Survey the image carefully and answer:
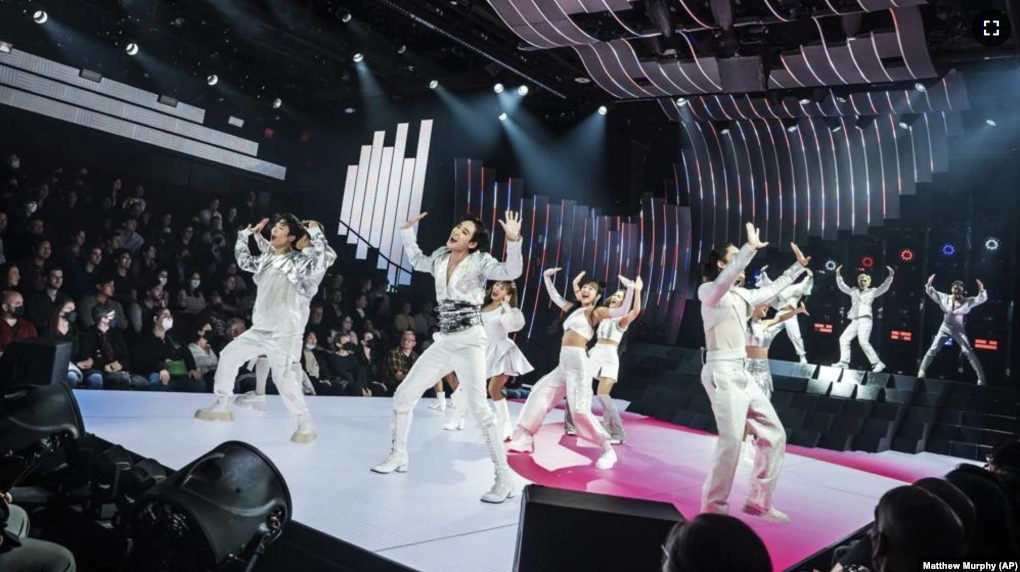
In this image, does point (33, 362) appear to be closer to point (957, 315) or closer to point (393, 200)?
point (957, 315)

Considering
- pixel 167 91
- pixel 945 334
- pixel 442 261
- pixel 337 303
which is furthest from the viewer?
pixel 167 91

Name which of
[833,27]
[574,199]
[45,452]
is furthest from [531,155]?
Answer: [45,452]

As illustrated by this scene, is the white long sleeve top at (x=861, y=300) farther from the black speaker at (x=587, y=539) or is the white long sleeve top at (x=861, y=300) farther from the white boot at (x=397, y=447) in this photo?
Answer: the black speaker at (x=587, y=539)

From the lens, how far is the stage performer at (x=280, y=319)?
18.0 ft

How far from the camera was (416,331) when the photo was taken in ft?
40.3

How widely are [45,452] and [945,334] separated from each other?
10960 mm

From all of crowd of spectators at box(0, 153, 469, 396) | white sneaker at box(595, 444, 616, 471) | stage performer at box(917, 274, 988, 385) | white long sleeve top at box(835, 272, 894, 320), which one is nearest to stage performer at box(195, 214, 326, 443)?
crowd of spectators at box(0, 153, 469, 396)

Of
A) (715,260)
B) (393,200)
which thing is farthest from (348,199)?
(715,260)

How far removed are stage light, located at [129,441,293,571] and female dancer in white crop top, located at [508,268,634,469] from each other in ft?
12.0

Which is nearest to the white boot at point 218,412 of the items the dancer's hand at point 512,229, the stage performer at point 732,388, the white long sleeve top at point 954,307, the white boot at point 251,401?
the white boot at point 251,401

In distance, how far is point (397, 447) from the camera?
4734 mm

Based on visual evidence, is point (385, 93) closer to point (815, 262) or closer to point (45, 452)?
point (815, 262)

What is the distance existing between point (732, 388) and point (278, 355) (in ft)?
10.4

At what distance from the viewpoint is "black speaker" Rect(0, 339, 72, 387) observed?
4.47 meters
